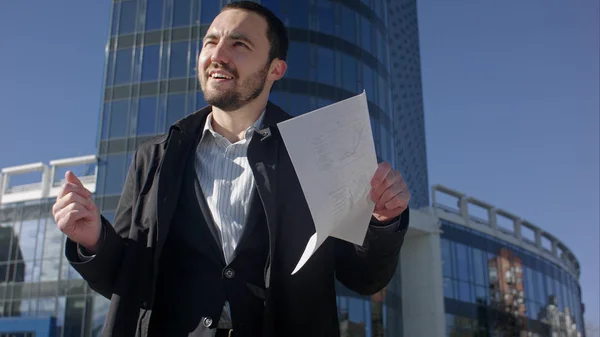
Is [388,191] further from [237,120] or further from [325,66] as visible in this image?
[325,66]

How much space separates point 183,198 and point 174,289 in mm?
317

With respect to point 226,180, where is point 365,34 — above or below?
above

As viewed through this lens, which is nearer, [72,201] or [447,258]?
[72,201]

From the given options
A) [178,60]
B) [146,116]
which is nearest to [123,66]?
[178,60]

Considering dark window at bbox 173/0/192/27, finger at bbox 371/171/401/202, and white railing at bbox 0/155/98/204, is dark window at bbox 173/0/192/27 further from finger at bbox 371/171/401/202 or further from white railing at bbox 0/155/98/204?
finger at bbox 371/171/401/202

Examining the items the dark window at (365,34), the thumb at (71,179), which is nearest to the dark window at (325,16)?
the dark window at (365,34)

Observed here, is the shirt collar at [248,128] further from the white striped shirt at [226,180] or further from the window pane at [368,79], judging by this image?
the window pane at [368,79]

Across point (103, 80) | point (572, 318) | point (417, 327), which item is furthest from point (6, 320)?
point (572, 318)

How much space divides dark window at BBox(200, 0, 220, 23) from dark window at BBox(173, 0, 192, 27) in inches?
25.1

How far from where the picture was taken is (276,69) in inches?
97.3

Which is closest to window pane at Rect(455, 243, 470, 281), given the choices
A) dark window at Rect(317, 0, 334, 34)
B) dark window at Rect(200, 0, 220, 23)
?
dark window at Rect(317, 0, 334, 34)

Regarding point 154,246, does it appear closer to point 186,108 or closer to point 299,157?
point 299,157

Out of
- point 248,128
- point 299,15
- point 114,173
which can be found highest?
point 299,15

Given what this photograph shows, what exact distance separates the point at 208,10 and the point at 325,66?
565 centimetres
